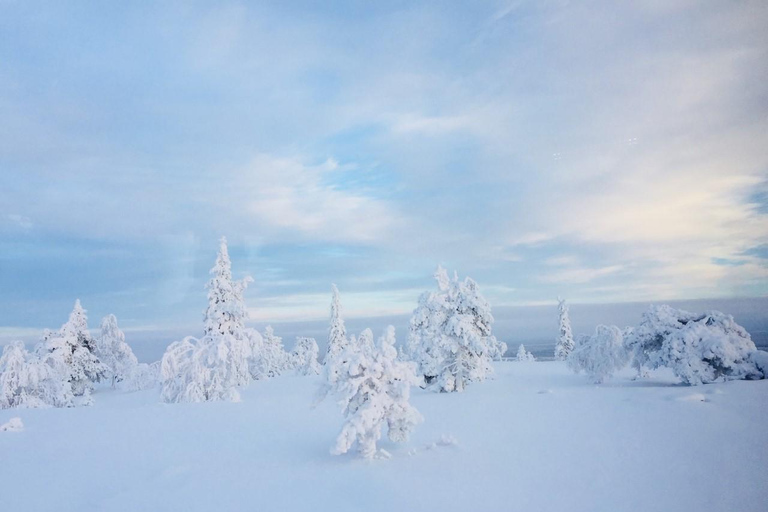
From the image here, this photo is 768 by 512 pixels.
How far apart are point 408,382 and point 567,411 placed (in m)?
7.95

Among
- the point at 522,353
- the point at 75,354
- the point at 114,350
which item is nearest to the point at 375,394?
the point at 75,354

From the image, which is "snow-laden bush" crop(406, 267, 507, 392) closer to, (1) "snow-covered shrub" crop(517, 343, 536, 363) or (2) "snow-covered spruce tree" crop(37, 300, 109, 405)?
(2) "snow-covered spruce tree" crop(37, 300, 109, 405)

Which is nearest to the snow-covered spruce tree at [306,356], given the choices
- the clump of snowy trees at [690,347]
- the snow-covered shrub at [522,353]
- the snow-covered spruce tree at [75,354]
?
the snow-covered spruce tree at [75,354]

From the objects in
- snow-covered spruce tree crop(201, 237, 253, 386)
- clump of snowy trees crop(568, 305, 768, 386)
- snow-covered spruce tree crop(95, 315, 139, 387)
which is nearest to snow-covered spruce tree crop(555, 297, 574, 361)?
clump of snowy trees crop(568, 305, 768, 386)

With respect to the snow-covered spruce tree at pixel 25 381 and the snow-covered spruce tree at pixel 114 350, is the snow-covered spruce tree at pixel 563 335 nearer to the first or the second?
the snow-covered spruce tree at pixel 114 350

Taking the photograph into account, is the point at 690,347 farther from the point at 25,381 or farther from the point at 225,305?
the point at 25,381

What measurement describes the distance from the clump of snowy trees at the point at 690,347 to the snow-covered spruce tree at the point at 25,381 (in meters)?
36.1

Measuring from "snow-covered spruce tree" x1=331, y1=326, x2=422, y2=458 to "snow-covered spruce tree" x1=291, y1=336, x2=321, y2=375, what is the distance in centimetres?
5086

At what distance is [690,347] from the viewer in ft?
66.8

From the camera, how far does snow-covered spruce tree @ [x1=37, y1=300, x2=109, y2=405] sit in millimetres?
33219

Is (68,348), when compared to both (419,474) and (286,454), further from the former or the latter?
(419,474)

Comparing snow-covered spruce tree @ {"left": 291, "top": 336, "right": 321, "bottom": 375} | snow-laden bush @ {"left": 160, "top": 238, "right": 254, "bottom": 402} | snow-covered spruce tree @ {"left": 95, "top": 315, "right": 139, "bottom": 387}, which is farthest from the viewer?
snow-covered spruce tree @ {"left": 291, "top": 336, "right": 321, "bottom": 375}

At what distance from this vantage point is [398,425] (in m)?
10.3

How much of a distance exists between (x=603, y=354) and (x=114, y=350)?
43.3 metres
